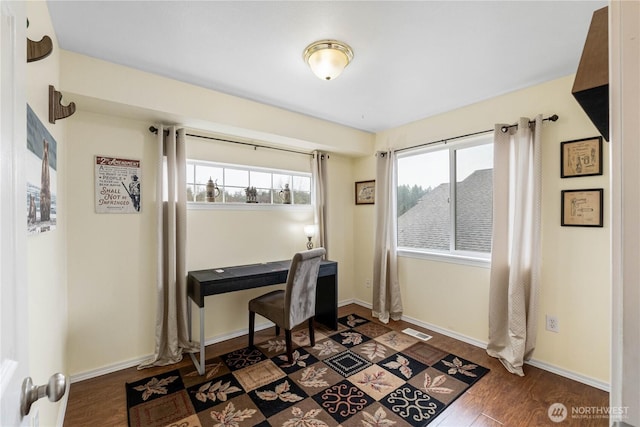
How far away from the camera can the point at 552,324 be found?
7.84 ft

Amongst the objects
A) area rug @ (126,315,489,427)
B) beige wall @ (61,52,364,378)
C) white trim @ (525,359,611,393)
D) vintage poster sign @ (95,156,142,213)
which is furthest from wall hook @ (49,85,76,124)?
white trim @ (525,359,611,393)

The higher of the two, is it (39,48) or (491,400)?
(39,48)

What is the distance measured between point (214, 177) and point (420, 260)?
249cm

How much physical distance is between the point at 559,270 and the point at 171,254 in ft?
10.8

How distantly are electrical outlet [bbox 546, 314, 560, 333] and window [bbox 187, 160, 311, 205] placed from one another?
2.68 meters

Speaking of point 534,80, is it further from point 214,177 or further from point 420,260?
point 214,177

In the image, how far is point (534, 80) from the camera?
93.3 inches

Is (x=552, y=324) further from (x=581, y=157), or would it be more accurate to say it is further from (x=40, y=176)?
(x=40, y=176)

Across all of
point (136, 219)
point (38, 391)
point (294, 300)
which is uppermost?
point (136, 219)

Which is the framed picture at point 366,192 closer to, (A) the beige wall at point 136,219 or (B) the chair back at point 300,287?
(A) the beige wall at point 136,219

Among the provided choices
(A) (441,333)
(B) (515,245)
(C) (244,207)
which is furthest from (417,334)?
(C) (244,207)

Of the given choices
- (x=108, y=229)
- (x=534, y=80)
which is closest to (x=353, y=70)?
(x=534, y=80)

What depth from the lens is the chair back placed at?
2.52 metres

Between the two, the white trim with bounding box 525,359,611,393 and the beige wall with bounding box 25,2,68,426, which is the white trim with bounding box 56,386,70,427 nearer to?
the beige wall with bounding box 25,2,68,426
